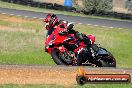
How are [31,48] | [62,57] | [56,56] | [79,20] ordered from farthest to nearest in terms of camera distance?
[79,20]
[31,48]
[56,56]
[62,57]

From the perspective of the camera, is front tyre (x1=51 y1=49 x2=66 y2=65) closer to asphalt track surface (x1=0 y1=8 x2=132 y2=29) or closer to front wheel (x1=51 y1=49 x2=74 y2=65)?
front wheel (x1=51 y1=49 x2=74 y2=65)

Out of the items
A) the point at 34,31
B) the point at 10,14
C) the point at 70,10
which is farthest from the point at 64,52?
the point at 70,10

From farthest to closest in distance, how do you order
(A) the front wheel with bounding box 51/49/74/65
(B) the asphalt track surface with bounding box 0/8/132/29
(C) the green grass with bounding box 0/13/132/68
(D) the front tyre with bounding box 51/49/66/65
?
(B) the asphalt track surface with bounding box 0/8/132/29 < (C) the green grass with bounding box 0/13/132/68 < (D) the front tyre with bounding box 51/49/66/65 < (A) the front wheel with bounding box 51/49/74/65

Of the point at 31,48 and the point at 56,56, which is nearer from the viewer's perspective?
the point at 56,56

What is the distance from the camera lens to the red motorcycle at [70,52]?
15.2 metres

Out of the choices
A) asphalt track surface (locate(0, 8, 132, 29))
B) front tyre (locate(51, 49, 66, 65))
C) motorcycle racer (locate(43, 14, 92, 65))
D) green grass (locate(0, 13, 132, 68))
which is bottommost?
asphalt track surface (locate(0, 8, 132, 29))

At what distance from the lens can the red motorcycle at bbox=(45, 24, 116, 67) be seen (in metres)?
15.2

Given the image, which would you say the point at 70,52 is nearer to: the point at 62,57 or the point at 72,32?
the point at 62,57

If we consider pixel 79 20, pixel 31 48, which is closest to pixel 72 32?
pixel 31 48

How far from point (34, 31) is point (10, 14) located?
9655mm

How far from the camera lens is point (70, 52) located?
16.0m

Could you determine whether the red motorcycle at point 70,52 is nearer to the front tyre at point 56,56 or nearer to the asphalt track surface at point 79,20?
the front tyre at point 56,56

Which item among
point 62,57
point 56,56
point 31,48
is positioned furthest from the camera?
point 31,48

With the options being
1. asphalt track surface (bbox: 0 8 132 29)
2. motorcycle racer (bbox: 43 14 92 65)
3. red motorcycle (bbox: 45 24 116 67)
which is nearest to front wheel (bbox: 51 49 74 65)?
red motorcycle (bbox: 45 24 116 67)
